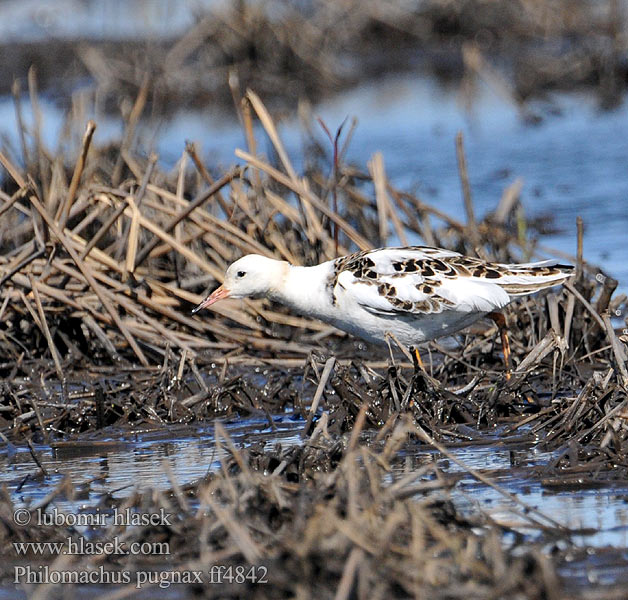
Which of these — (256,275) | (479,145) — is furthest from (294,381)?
(479,145)

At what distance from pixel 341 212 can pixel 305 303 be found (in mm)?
3213

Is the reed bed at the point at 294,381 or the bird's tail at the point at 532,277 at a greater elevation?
the bird's tail at the point at 532,277

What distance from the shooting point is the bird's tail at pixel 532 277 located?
609 centimetres

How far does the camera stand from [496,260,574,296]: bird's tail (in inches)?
240

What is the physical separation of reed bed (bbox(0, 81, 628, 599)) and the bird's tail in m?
0.25

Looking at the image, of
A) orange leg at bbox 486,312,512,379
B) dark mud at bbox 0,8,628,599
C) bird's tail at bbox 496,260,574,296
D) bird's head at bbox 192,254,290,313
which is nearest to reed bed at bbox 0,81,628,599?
dark mud at bbox 0,8,628,599

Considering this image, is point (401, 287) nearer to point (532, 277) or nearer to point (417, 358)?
point (417, 358)

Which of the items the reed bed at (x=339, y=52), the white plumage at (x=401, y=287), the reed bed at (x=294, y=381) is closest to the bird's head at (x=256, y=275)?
the white plumage at (x=401, y=287)

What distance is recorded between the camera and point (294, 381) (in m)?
6.92

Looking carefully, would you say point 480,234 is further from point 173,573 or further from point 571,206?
point 173,573

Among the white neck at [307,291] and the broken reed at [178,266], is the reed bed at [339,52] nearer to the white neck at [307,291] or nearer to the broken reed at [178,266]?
the broken reed at [178,266]

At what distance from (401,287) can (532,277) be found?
73cm

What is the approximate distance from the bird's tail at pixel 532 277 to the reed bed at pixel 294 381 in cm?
25

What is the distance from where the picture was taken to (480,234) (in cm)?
837
